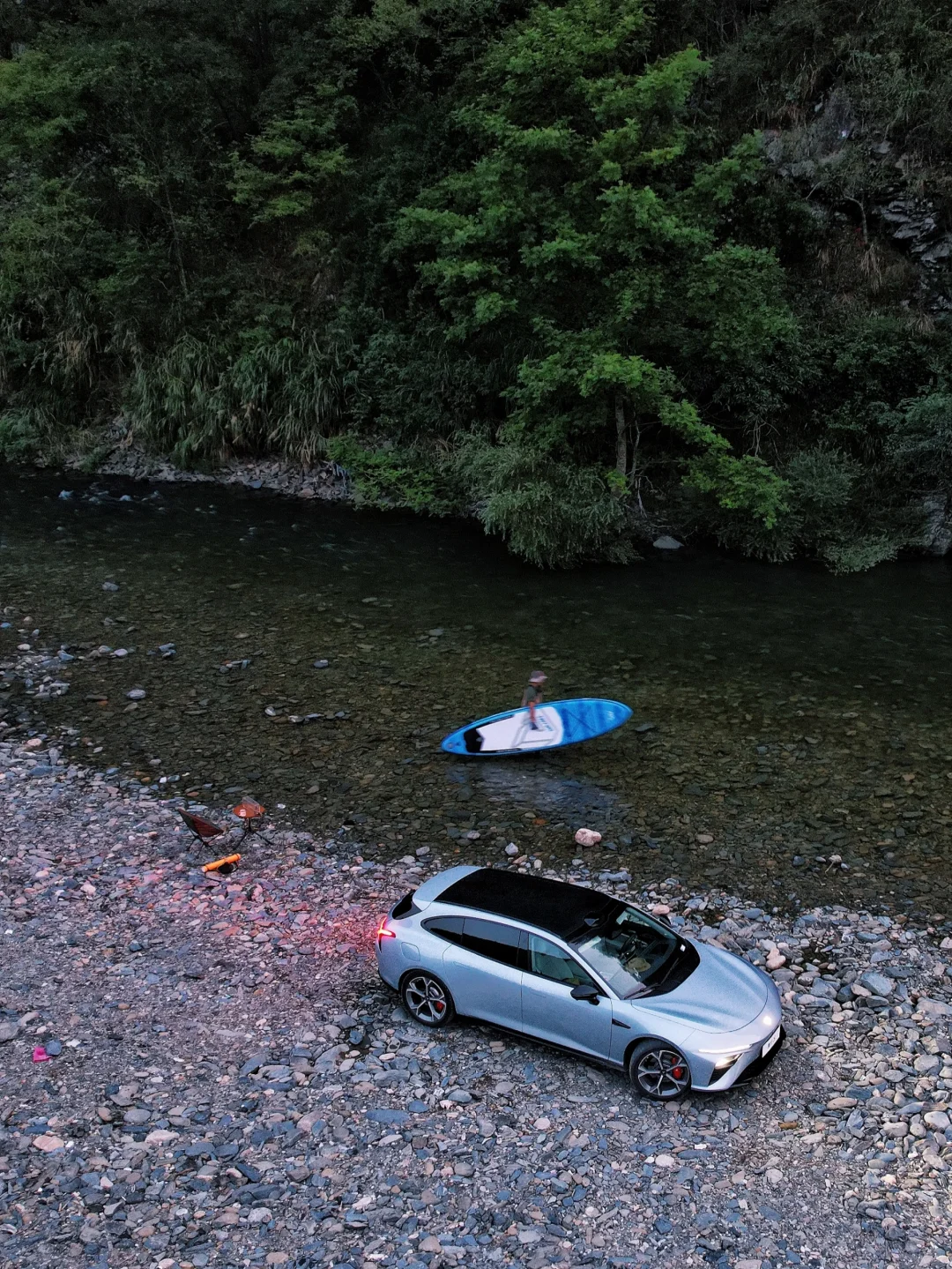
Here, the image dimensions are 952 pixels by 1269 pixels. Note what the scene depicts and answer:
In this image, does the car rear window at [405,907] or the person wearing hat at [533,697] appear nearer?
the car rear window at [405,907]

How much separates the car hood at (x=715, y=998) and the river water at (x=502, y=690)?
106 inches

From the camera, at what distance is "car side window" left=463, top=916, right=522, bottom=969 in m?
9.38

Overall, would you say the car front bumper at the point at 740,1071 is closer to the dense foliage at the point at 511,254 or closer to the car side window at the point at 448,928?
the car side window at the point at 448,928

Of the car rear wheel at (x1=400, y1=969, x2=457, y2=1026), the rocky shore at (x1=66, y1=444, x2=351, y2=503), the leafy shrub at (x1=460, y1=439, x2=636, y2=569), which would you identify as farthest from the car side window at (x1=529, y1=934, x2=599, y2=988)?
the rocky shore at (x1=66, y1=444, x2=351, y2=503)

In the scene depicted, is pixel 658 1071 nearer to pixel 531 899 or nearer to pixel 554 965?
pixel 554 965

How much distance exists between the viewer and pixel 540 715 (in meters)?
15.4

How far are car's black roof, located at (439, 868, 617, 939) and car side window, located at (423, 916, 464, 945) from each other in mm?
185

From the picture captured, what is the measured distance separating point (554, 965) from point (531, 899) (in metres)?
0.85

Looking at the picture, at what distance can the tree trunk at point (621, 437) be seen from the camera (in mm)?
24562

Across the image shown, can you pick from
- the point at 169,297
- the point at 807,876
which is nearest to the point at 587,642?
the point at 807,876

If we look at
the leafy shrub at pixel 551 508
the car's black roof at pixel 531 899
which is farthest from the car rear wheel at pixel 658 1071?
the leafy shrub at pixel 551 508

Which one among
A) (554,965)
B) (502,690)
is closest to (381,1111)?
(554,965)

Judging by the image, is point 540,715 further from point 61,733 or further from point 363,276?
point 363,276

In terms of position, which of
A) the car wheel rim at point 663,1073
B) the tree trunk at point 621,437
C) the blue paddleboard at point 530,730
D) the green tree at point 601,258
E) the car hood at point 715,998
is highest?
the green tree at point 601,258
